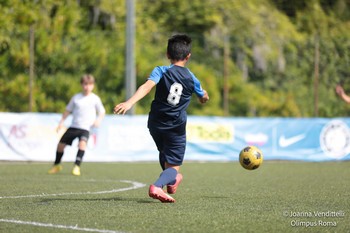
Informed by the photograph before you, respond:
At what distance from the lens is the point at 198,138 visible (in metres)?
20.6

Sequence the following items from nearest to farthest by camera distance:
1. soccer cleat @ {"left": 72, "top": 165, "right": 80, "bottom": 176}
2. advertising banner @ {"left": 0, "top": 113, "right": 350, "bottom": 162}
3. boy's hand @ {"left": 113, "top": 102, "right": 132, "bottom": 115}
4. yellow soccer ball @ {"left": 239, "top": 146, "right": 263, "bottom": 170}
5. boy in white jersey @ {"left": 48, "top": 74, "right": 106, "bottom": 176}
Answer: boy's hand @ {"left": 113, "top": 102, "right": 132, "bottom": 115}
yellow soccer ball @ {"left": 239, "top": 146, "right": 263, "bottom": 170}
soccer cleat @ {"left": 72, "top": 165, "right": 80, "bottom": 176}
boy in white jersey @ {"left": 48, "top": 74, "right": 106, "bottom": 176}
advertising banner @ {"left": 0, "top": 113, "right": 350, "bottom": 162}

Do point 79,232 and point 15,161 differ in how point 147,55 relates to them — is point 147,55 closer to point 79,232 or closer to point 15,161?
point 15,161

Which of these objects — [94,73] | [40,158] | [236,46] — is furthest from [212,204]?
[236,46]

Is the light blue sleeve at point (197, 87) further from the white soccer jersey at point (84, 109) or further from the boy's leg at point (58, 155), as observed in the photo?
the boy's leg at point (58, 155)

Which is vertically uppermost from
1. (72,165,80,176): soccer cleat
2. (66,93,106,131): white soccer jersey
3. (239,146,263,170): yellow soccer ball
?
(66,93,106,131): white soccer jersey

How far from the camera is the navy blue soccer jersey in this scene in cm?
820

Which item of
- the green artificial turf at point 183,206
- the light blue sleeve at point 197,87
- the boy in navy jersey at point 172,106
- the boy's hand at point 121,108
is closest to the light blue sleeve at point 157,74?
the boy in navy jersey at point 172,106

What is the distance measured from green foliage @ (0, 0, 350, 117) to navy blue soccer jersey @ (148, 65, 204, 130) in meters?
13.4

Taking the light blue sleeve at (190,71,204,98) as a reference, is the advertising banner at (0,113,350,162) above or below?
below

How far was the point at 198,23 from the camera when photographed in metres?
32.8

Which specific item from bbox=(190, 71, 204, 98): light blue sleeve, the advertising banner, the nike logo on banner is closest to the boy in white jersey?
the advertising banner

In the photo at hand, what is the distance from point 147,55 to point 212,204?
1869 cm

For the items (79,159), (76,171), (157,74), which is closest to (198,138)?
(79,159)

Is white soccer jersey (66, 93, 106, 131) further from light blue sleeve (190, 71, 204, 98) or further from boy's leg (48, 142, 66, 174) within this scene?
light blue sleeve (190, 71, 204, 98)
